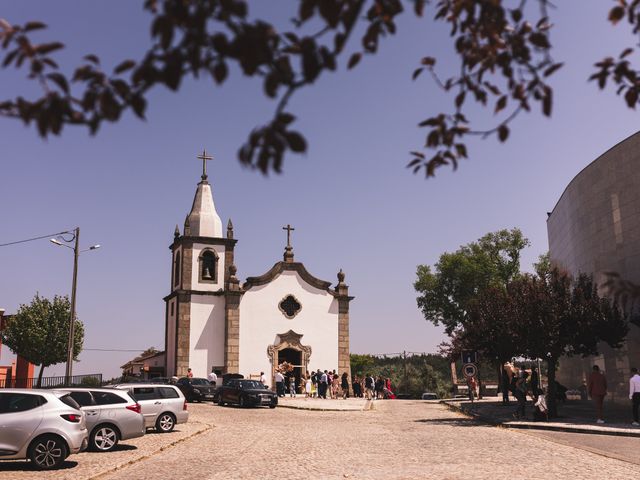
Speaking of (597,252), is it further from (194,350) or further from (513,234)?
(513,234)

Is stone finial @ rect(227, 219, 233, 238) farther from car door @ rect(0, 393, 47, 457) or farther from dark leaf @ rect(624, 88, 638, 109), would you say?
dark leaf @ rect(624, 88, 638, 109)

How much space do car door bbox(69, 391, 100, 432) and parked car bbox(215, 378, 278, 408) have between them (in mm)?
15311

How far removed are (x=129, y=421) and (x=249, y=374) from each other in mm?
26748

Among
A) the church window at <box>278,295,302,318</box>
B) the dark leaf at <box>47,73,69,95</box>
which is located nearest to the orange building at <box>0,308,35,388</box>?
the church window at <box>278,295,302,318</box>

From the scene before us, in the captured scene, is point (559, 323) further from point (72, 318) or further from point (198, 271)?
point (198, 271)

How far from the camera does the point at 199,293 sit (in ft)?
139

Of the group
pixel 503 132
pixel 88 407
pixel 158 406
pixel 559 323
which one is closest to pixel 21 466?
pixel 88 407

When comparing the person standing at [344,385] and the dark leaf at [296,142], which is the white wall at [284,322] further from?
the dark leaf at [296,142]

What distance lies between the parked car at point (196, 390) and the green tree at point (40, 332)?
16317 millimetres

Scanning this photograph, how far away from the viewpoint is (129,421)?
14.3 m

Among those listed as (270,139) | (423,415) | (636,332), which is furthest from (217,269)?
(270,139)

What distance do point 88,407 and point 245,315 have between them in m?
27.9

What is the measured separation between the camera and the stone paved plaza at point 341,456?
10469mm

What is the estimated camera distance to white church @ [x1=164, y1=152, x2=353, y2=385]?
135ft
